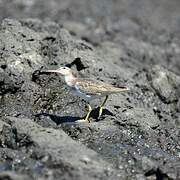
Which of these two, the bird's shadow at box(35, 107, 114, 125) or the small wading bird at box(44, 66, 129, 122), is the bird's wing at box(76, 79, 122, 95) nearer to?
the small wading bird at box(44, 66, 129, 122)

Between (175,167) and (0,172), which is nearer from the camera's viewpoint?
(0,172)

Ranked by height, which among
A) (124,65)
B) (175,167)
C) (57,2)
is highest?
(175,167)

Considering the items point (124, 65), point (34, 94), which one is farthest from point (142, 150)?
point (124, 65)

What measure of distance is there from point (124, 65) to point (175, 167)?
6.63m

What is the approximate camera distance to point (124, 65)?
53.9 feet

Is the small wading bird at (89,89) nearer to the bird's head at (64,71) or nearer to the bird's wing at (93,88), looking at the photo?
the bird's wing at (93,88)

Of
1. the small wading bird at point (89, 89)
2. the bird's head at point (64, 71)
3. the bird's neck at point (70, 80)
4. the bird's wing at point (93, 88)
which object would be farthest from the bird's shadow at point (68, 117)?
the bird's head at point (64, 71)

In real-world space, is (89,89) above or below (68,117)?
above

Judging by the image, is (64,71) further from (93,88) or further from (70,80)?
(93,88)

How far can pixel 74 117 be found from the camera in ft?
38.7

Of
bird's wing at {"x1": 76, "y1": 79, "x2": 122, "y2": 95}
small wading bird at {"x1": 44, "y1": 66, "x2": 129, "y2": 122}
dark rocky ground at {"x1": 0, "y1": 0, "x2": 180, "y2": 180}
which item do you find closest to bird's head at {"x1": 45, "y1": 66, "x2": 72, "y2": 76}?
small wading bird at {"x1": 44, "y1": 66, "x2": 129, "y2": 122}

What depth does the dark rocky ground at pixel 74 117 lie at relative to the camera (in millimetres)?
9445

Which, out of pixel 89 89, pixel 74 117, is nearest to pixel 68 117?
pixel 74 117

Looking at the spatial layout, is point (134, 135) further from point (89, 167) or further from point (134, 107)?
point (89, 167)
